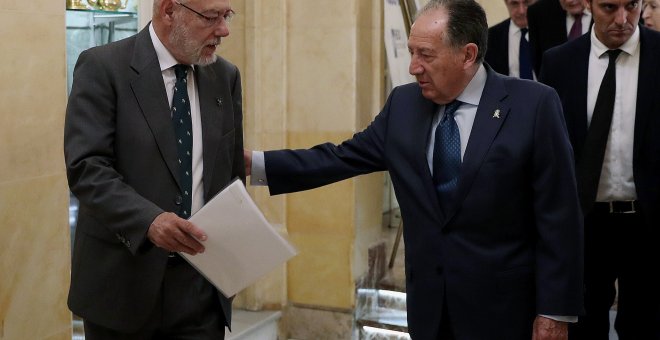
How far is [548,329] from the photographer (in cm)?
305

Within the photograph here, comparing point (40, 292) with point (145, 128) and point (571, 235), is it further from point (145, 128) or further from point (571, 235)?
point (571, 235)

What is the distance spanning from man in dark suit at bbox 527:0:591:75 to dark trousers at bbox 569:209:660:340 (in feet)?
4.56

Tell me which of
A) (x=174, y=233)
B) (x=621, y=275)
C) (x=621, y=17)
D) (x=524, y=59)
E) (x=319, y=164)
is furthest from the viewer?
(x=524, y=59)

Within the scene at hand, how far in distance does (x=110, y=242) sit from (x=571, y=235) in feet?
4.52

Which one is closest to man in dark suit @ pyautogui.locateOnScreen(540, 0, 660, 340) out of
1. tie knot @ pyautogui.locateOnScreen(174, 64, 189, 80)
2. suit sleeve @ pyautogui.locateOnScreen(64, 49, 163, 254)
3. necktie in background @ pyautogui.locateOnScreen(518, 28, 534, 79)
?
necktie in background @ pyautogui.locateOnScreen(518, 28, 534, 79)

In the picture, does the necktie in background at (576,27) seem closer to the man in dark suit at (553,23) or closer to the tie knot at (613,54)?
the man in dark suit at (553,23)

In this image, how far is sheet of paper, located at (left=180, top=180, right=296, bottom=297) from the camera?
2.80 meters

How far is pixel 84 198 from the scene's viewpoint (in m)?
2.86

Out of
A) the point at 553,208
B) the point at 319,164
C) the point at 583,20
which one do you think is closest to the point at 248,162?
the point at 319,164

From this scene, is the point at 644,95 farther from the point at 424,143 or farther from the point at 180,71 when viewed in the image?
the point at 180,71

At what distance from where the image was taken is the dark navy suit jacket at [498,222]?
9.87 ft

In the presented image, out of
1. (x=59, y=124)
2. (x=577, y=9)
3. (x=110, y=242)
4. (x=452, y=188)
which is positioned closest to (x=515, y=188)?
(x=452, y=188)

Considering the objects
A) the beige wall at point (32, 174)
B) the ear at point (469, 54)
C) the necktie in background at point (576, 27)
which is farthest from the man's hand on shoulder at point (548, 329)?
the necktie in background at point (576, 27)

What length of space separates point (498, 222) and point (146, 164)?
1054mm
